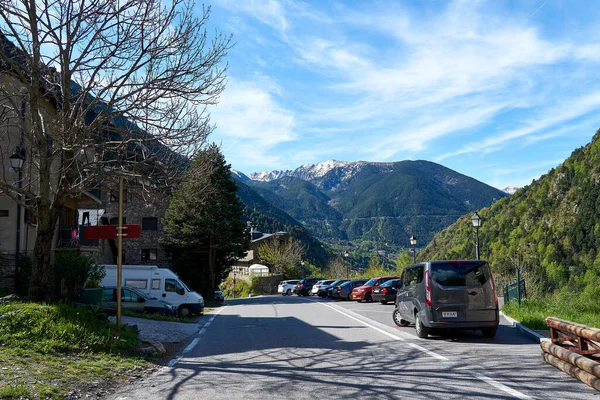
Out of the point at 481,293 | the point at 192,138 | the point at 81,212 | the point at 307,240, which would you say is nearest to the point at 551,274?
the point at 81,212

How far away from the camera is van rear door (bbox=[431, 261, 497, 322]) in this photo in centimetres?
1200

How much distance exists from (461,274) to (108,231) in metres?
8.02

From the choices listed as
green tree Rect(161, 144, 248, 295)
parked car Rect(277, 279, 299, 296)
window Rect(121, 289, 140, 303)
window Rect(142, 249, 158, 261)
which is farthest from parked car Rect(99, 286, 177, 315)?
window Rect(142, 249, 158, 261)

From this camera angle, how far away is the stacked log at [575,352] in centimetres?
704

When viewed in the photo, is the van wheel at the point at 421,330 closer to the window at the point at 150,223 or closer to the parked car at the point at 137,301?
the parked car at the point at 137,301

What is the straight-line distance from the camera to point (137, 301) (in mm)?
21391

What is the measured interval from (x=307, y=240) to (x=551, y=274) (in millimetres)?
80000

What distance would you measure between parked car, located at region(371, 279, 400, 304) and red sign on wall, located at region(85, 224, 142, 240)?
62.9ft

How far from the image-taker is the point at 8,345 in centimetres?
929

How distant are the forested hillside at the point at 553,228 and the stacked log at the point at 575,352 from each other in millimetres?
50708

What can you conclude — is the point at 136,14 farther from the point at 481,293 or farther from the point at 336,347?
the point at 481,293

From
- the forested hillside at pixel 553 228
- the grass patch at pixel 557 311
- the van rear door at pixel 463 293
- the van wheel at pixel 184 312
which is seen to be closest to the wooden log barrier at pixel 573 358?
the van rear door at pixel 463 293

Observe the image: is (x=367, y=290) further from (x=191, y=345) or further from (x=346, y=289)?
(x=191, y=345)

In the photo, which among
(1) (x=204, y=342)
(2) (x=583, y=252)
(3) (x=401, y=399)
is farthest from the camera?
(2) (x=583, y=252)
